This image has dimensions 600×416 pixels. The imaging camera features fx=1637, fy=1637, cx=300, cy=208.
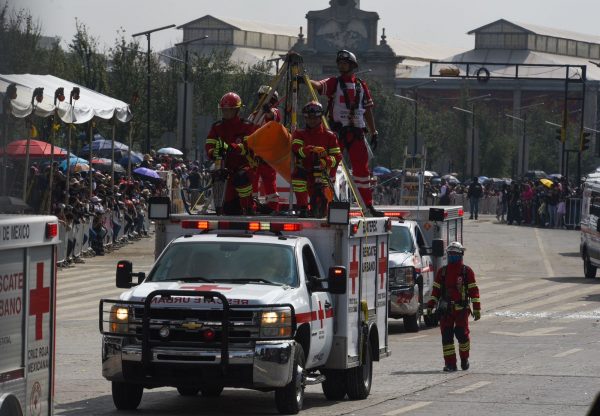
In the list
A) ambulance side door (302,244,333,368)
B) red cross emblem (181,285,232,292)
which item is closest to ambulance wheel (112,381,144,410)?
red cross emblem (181,285,232,292)

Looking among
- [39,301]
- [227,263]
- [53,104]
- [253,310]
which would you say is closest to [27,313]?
[39,301]

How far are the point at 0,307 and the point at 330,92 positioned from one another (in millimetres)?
9430

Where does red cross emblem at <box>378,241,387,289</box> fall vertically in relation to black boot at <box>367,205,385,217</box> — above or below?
below

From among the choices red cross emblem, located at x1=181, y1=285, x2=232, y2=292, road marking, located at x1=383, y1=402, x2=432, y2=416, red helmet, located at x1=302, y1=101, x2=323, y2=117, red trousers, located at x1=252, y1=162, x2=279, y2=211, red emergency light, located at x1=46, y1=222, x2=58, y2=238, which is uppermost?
red helmet, located at x1=302, y1=101, x2=323, y2=117

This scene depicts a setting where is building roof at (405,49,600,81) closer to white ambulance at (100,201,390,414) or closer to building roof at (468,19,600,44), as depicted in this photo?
building roof at (468,19,600,44)

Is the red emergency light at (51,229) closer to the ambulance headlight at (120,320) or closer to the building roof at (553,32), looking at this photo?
the ambulance headlight at (120,320)

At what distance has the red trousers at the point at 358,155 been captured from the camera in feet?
63.7

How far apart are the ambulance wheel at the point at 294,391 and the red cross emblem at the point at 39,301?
4278 millimetres

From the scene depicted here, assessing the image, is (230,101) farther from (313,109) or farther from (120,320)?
(120,320)

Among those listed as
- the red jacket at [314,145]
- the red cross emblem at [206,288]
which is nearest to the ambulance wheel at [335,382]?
the red jacket at [314,145]

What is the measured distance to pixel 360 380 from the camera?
1725cm

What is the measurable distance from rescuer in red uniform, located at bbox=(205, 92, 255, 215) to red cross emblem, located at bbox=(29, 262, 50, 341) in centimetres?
659

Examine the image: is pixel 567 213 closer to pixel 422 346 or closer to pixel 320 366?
pixel 422 346

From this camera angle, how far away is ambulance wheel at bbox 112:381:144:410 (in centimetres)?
1561
